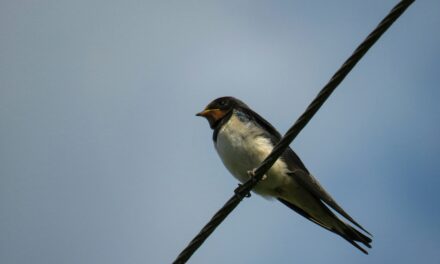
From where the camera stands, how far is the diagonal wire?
3.20 meters

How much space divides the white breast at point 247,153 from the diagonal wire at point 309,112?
1.34m

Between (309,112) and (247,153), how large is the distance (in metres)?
1.92

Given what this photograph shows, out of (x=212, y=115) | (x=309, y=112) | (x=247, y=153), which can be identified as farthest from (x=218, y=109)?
(x=309, y=112)

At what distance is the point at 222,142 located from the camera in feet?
18.1

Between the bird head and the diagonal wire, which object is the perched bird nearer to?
the bird head

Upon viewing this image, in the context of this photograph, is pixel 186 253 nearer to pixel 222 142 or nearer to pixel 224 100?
pixel 222 142

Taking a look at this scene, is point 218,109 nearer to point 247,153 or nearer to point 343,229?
point 247,153

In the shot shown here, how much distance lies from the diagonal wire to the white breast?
52.6 inches

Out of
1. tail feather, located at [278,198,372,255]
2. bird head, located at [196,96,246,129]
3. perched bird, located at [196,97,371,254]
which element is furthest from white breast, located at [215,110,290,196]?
bird head, located at [196,96,246,129]

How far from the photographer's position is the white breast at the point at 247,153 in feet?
17.5

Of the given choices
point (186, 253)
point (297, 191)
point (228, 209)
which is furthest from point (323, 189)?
point (186, 253)

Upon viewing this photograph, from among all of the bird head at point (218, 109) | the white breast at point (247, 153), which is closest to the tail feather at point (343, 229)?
the white breast at point (247, 153)

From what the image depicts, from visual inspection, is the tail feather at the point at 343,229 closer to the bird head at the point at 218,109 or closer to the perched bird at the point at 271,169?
the perched bird at the point at 271,169

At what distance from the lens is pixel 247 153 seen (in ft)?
17.5
